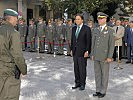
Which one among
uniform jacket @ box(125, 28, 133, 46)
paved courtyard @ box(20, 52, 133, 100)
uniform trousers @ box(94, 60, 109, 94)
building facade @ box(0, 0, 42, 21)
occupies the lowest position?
paved courtyard @ box(20, 52, 133, 100)

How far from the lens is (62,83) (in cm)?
843

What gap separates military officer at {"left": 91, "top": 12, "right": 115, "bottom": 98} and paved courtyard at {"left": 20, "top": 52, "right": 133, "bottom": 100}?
420 mm

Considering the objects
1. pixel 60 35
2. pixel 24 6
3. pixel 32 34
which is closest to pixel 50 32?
pixel 60 35

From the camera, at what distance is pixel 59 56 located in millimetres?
14438

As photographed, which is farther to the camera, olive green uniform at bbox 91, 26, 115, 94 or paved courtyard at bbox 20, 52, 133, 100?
paved courtyard at bbox 20, 52, 133, 100

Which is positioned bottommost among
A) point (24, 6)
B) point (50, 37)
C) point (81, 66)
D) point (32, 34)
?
point (81, 66)

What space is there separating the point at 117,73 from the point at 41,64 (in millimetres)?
3330

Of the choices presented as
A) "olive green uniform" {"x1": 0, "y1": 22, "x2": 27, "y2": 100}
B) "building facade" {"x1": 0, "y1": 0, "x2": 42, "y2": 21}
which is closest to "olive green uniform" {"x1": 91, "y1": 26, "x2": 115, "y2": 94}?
"olive green uniform" {"x1": 0, "y1": 22, "x2": 27, "y2": 100}

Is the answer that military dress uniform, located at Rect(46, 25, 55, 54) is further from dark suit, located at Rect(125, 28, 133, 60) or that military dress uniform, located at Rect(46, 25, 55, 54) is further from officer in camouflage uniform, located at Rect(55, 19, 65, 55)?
dark suit, located at Rect(125, 28, 133, 60)

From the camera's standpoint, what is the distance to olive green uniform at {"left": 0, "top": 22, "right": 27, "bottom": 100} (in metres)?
A: 4.32

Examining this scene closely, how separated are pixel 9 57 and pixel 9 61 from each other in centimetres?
6

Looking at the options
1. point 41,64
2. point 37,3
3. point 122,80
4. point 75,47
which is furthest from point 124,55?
point 37,3

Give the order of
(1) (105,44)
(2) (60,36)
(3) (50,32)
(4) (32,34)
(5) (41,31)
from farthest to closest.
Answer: (4) (32,34) < (5) (41,31) < (3) (50,32) < (2) (60,36) < (1) (105,44)

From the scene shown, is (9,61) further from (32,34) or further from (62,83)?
(32,34)
